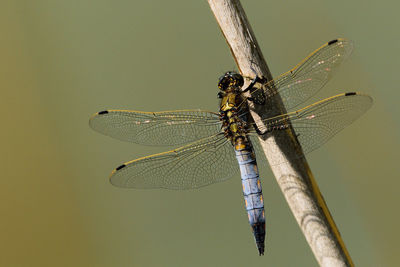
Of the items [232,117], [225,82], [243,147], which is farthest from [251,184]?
[225,82]

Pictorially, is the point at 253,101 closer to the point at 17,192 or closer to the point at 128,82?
the point at 128,82

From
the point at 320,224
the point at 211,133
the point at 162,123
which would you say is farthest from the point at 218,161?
the point at 320,224

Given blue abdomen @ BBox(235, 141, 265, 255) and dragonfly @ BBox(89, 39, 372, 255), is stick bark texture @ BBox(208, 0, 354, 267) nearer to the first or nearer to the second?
dragonfly @ BBox(89, 39, 372, 255)

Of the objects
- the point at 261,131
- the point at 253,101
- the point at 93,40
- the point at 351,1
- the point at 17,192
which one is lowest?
the point at 261,131

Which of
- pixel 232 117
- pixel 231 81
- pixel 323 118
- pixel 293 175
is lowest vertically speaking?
pixel 293 175

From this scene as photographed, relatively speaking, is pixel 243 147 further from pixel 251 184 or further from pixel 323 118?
pixel 323 118

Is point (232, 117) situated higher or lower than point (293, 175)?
higher
